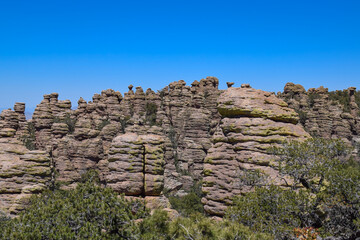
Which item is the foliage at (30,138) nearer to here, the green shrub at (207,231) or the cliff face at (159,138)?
the cliff face at (159,138)

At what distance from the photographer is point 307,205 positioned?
1588 cm

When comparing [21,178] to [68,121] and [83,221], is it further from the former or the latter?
[68,121]

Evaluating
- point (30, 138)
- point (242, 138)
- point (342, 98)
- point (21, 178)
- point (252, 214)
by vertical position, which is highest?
point (342, 98)

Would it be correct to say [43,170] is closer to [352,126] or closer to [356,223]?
[356,223]

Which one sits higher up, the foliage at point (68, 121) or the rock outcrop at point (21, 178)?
the foliage at point (68, 121)

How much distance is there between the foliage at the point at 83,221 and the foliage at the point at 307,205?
6166 millimetres

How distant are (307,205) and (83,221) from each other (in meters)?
11.9

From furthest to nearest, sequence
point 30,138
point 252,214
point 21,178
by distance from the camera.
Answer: point 30,138
point 21,178
point 252,214

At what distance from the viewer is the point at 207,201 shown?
72.3ft

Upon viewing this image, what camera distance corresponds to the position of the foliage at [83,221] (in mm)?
12375

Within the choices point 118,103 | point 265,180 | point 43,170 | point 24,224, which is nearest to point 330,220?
point 265,180

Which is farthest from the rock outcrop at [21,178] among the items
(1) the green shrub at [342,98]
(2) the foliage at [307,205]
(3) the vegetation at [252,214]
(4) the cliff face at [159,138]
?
(1) the green shrub at [342,98]

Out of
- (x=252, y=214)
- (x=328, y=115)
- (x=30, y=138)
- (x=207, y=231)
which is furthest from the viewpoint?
(x=328, y=115)

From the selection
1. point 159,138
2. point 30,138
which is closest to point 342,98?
point 159,138
